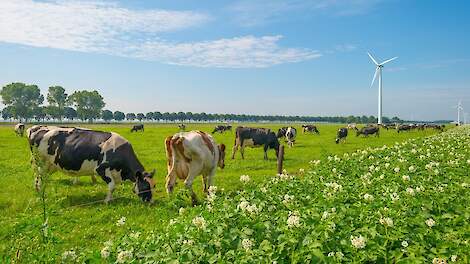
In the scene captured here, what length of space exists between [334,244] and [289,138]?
34.1 m

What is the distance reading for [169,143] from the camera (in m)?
12.8

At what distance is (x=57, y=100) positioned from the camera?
523 ft

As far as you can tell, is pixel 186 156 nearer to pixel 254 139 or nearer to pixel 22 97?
pixel 254 139

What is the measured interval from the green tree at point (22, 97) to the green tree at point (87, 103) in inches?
563

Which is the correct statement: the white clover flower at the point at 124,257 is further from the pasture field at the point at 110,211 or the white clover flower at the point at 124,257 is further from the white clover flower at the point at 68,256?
the white clover flower at the point at 68,256

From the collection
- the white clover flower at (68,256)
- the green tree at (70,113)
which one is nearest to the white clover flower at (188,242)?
the white clover flower at (68,256)

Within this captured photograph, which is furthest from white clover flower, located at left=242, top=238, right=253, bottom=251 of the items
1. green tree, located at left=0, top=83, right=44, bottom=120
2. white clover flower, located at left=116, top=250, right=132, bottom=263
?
green tree, located at left=0, top=83, right=44, bottom=120

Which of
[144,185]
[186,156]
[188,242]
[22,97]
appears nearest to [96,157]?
[144,185]

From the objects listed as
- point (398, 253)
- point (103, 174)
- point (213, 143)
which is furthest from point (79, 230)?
point (398, 253)

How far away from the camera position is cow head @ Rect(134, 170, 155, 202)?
1251 cm

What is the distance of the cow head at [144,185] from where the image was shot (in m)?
12.5

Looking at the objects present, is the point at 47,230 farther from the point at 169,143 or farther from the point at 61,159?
the point at 61,159

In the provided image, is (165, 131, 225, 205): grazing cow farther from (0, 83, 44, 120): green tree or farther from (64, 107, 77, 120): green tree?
(64, 107, 77, 120): green tree

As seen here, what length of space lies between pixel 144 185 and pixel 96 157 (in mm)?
1898
